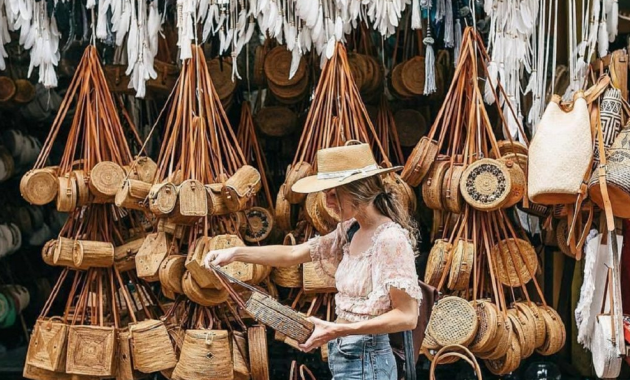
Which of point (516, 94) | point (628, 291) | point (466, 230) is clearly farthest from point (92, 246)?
point (628, 291)

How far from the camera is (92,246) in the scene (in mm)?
4871

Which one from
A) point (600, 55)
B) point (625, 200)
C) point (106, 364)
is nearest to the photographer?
point (625, 200)

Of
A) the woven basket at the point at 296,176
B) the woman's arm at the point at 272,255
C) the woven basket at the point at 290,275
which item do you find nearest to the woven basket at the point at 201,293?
the woven basket at the point at 290,275

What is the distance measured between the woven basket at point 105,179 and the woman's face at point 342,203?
159 centimetres

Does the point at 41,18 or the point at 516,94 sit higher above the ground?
the point at 41,18

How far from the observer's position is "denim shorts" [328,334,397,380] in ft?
11.1

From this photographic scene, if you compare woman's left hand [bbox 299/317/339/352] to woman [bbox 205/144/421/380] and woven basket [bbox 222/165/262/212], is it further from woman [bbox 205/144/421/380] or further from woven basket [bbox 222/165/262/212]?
woven basket [bbox 222/165/262/212]

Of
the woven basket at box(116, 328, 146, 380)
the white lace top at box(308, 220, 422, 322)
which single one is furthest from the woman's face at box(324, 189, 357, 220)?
the woven basket at box(116, 328, 146, 380)

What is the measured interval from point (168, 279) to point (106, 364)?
478 millimetres

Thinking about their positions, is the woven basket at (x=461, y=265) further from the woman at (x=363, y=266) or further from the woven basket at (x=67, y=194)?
the woven basket at (x=67, y=194)

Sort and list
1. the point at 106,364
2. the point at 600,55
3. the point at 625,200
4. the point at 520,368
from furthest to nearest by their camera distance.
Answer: the point at 520,368 → the point at 106,364 → the point at 600,55 → the point at 625,200

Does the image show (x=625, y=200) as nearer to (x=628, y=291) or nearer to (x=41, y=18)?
(x=628, y=291)

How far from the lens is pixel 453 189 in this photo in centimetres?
462

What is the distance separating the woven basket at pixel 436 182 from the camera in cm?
469
